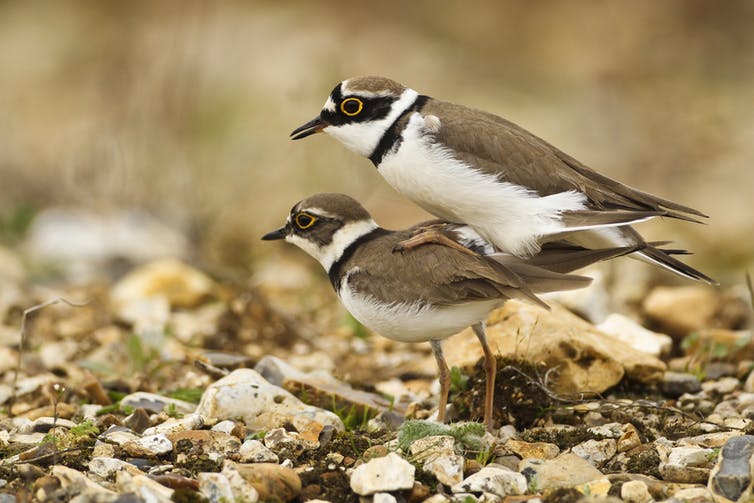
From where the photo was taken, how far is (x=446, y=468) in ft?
14.5

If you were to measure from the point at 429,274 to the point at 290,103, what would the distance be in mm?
9956

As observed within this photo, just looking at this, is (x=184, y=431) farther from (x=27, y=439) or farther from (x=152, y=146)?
(x=152, y=146)

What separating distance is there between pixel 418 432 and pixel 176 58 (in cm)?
789

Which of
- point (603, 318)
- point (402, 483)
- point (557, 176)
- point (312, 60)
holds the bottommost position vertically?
point (402, 483)

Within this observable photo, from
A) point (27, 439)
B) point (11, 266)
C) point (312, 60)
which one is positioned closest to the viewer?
point (27, 439)

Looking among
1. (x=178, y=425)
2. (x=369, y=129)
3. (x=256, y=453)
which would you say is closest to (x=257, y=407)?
(x=178, y=425)

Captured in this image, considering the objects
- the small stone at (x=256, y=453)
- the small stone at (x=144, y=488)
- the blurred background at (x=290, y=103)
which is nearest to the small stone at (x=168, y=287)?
the blurred background at (x=290, y=103)

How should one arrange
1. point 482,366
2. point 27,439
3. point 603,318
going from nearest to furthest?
point 27,439, point 482,366, point 603,318

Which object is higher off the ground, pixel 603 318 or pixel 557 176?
pixel 557 176

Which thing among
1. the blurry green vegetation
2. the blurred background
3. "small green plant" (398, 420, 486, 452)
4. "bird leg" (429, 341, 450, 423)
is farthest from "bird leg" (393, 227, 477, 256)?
the blurry green vegetation

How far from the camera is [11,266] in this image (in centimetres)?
927

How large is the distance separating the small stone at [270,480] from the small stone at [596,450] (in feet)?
4.49

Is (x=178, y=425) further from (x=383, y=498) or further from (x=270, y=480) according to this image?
(x=383, y=498)

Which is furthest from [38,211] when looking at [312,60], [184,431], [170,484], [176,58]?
[170,484]
